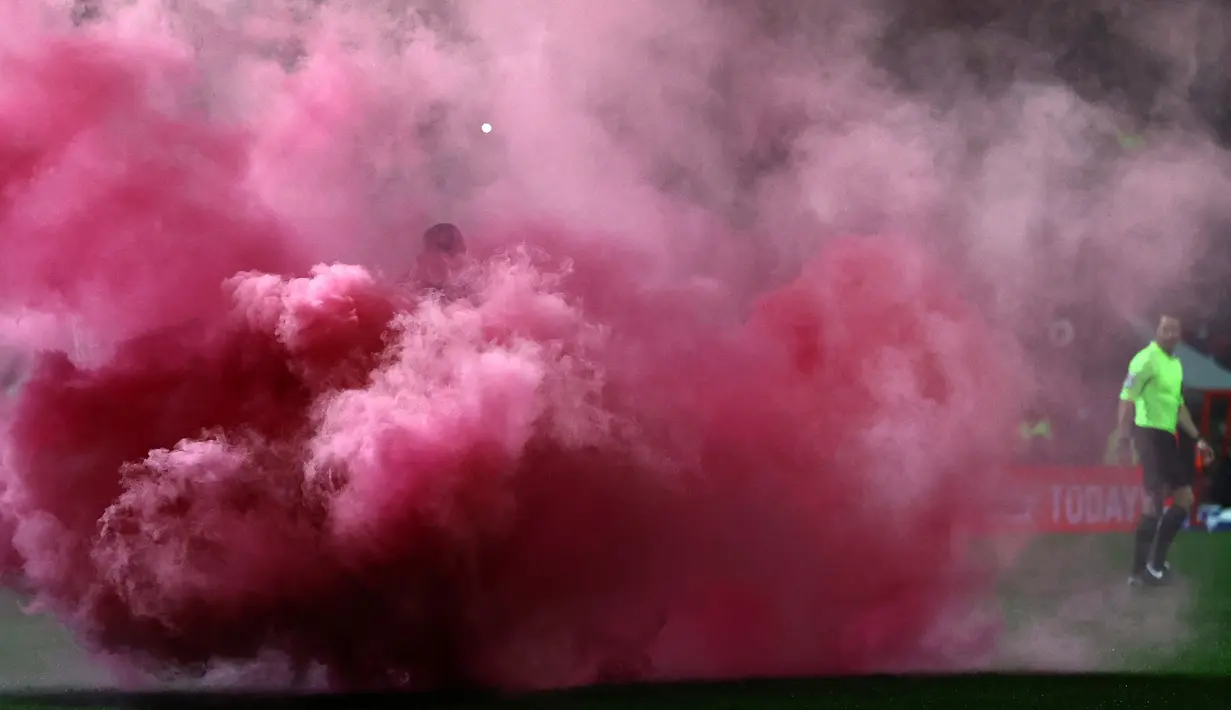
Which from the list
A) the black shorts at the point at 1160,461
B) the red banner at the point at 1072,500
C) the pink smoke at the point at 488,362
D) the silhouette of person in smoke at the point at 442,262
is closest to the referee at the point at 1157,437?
the black shorts at the point at 1160,461

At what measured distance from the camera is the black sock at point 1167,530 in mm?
6703

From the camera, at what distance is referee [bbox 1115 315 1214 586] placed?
6.80m

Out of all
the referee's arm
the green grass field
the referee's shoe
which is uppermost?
the referee's arm

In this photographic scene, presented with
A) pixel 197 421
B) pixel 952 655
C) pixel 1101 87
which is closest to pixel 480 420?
pixel 197 421

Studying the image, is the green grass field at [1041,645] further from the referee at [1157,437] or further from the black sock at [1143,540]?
the referee at [1157,437]

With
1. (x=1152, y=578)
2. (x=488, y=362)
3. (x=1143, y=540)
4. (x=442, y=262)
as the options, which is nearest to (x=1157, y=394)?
(x=1143, y=540)

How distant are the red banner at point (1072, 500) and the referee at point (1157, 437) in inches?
15.3

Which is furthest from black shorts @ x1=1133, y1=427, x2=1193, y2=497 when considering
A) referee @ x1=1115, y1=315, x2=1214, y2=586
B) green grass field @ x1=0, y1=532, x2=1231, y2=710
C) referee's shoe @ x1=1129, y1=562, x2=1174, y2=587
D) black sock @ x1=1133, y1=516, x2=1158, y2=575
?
green grass field @ x1=0, y1=532, x2=1231, y2=710

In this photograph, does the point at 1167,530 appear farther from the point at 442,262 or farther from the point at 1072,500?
the point at 442,262

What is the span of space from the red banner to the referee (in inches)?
15.3

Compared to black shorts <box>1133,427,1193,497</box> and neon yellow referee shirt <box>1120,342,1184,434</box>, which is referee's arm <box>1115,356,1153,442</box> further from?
black shorts <box>1133,427,1193,497</box>

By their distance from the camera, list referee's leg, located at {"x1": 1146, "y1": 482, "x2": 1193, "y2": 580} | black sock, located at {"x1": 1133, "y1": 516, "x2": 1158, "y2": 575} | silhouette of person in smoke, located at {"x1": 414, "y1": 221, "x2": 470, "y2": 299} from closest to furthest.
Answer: silhouette of person in smoke, located at {"x1": 414, "y1": 221, "x2": 470, "y2": 299}
black sock, located at {"x1": 1133, "y1": 516, "x2": 1158, "y2": 575}
referee's leg, located at {"x1": 1146, "y1": 482, "x2": 1193, "y2": 580}

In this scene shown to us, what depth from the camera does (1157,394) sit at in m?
7.02

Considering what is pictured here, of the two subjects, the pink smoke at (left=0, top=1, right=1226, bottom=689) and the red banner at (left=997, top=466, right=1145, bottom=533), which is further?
the red banner at (left=997, top=466, right=1145, bottom=533)
